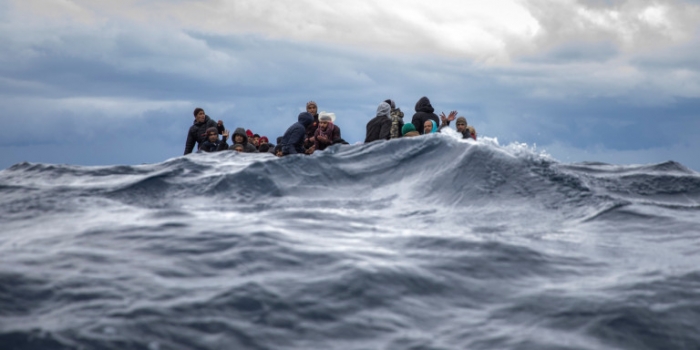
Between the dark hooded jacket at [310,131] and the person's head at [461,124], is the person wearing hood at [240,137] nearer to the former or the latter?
the dark hooded jacket at [310,131]

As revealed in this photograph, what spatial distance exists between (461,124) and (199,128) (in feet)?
20.9

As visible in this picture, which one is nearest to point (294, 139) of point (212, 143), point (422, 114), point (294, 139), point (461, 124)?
point (294, 139)

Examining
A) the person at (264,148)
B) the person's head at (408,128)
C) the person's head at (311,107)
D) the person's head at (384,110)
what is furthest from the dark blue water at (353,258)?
the person at (264,148)

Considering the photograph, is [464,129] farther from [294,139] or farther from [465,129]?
[294,139]

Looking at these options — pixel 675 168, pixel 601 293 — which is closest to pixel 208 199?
pixel 601 293

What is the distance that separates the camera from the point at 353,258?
17.8ft

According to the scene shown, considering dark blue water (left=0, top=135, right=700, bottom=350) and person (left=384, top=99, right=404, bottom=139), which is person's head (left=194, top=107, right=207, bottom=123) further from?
dark blue water (left=0, top=135, right=700, bottom=350)

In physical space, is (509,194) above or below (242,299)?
above

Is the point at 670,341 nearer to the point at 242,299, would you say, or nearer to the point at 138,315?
the point at 242,299

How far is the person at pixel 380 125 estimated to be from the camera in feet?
45.1

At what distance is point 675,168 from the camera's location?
10.8m

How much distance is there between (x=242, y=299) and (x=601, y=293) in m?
2.67

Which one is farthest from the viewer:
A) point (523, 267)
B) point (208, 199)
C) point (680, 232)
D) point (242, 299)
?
point (208, 199)

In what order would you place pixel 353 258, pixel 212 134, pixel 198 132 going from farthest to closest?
pixel 198 132 → pixel 212 134 → pixel 353 258
